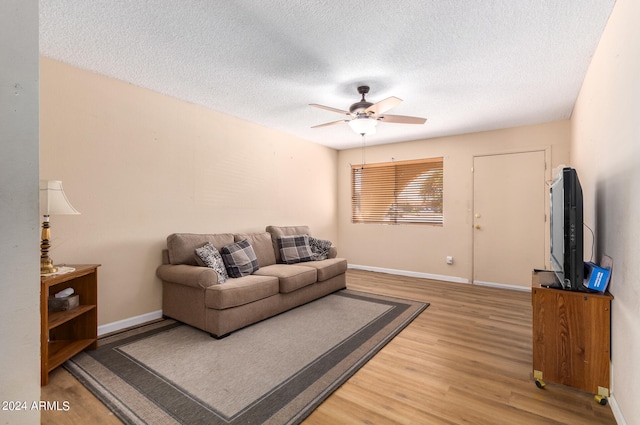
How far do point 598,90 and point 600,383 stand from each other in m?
2.03

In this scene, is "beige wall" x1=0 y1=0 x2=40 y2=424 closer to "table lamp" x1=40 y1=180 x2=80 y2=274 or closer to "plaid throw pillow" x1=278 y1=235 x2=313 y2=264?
"table lamp" x1=40 y1=180 x2=80 y2=274

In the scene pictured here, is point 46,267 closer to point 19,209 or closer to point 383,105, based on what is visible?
point 19,209

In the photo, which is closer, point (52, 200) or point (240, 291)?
point (52, 200)

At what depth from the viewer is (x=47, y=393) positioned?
1884mm

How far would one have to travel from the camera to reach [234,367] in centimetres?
222

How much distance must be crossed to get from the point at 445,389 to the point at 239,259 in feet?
7.52

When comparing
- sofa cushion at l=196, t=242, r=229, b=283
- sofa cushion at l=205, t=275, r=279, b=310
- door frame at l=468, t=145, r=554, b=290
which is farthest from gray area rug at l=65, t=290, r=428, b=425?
door frame at l=468, t=145, r=554, b=290

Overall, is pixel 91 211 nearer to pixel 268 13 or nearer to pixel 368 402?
pixel 268 13

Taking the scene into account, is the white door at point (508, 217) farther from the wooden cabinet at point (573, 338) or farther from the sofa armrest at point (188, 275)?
the sofa armrest at point (188, 275)

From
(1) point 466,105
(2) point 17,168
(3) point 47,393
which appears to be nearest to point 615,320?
(1) point 466,105

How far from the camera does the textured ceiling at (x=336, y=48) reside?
75.0 inches

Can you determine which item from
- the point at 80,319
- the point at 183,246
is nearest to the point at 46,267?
the point at 80,319

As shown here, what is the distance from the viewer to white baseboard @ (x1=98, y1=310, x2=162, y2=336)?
2817 mm

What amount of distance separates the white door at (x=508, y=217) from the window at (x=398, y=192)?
0.65m
